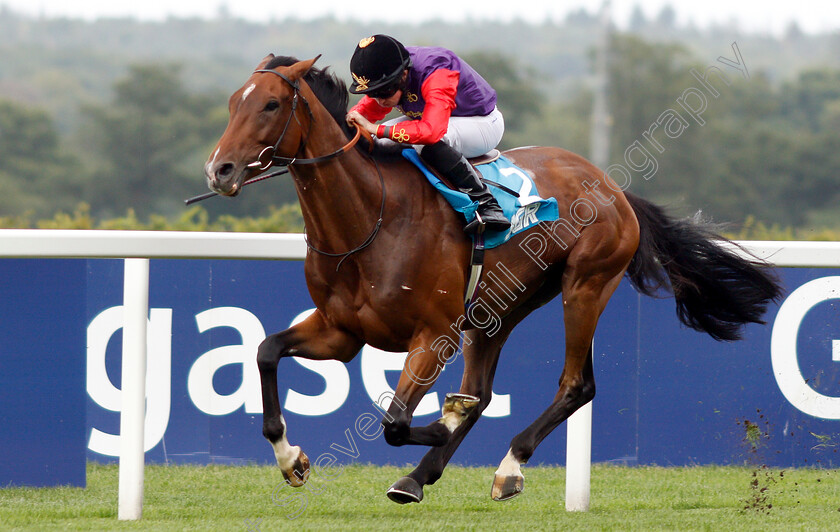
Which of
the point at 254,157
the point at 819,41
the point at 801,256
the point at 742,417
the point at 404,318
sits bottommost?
the point at 819,41

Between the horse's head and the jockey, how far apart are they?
29cm

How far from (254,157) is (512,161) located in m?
1.43

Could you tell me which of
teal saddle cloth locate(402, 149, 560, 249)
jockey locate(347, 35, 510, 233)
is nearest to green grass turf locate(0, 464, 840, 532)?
teal saddle cloth locate(402, 149, 560, 249)

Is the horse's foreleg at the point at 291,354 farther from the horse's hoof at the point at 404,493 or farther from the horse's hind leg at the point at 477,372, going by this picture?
the horse's hind leg at the point at 477,372

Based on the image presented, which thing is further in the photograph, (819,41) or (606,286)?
(819,41)

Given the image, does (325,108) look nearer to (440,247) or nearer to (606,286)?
(440,247)

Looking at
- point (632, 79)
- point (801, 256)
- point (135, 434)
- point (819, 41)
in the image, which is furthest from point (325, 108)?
point (819, 41)

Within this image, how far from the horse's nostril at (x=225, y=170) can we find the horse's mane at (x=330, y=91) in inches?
23.9

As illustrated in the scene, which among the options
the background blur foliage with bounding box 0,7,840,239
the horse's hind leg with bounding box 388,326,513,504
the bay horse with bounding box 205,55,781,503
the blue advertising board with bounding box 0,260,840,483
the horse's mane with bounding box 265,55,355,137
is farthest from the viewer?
the background blur foliage with bounding box 0,7,840,239

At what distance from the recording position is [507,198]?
4.29 metres

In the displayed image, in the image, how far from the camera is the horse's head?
3492 millimetres

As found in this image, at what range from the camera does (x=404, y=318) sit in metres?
3.92

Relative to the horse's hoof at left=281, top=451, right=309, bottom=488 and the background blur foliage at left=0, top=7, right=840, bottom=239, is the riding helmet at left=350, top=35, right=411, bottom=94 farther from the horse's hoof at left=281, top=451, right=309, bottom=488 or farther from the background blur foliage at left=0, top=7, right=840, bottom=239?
the background blur foliage at left=0, top=7, right=840, bottom=239

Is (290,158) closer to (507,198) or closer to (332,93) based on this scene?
(332,93)
